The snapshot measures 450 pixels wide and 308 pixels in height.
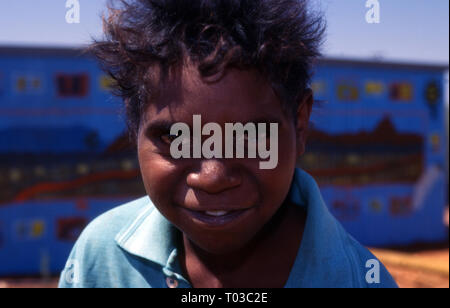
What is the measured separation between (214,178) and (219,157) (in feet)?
0.15

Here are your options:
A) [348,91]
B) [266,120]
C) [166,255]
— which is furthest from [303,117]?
[348,91]

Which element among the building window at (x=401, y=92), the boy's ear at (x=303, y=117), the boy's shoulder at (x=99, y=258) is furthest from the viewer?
the building window at (x=401, y=92)

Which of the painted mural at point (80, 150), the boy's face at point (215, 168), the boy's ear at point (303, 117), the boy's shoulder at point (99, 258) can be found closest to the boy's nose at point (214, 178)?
the boy's face at point (215, 168)

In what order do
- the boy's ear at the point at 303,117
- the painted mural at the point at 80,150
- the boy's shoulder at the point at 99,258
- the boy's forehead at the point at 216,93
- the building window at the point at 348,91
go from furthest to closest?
1. the building window at the point at 348,91
2. the painted mural at the point at 80,150
3. the boy's shoulder at the point at 99,258
4. the boy's ear at the point at 303,117
5. the boy's forehead at the point at 216,93

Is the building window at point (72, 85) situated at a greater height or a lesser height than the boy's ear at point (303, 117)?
lesser

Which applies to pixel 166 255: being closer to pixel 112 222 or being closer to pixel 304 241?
pixel 112 222

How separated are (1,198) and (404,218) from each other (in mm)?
6539

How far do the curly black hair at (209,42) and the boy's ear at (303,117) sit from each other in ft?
0.08

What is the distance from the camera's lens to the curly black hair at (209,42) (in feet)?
2.72

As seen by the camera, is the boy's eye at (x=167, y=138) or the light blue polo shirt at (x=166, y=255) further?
the light blue polo shirt at (x=166, y=255)

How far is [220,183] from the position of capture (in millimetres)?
811

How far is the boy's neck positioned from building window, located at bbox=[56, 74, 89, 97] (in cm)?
553

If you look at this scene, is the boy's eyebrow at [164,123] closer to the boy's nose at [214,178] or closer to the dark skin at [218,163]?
the dark skin at [218,163]

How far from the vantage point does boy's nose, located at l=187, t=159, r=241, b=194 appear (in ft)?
2.65
